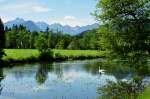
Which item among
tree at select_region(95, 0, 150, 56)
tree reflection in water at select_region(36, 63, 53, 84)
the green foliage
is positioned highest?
tree at select_region(95, 0, 150, 56)

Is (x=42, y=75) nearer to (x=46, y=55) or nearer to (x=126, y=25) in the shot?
(x=126, y=25)

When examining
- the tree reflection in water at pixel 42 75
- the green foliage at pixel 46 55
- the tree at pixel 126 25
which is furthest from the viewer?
the green foliage at pixel 46 55

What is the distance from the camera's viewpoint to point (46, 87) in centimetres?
4991

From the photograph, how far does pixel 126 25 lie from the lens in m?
48.2

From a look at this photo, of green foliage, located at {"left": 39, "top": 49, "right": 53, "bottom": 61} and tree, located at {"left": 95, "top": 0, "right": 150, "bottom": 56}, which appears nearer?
tree, located at {"left": 95, "top": 0, "right": 150, "bottom": 56}

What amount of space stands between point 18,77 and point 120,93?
92.9 feet

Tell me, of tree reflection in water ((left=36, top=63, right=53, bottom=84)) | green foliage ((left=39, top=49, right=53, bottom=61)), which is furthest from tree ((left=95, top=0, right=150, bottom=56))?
green foliage ((left=39, top=49, right=53, bottom=61))

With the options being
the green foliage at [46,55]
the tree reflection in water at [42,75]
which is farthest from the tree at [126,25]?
the green foliage at [46,55]

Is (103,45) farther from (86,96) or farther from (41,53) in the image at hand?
(41,53)

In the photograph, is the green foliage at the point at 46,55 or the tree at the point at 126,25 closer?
the tree at the point at 126,25

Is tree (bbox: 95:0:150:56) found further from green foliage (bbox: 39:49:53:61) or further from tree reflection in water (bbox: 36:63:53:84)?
green foliage (bbox: 39:49:53:61)

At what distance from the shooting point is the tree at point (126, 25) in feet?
156

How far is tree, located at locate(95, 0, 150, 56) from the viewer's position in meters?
47.5

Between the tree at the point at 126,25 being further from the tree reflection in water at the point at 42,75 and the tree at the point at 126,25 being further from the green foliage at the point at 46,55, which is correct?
the green foliage at the point at 46,55
